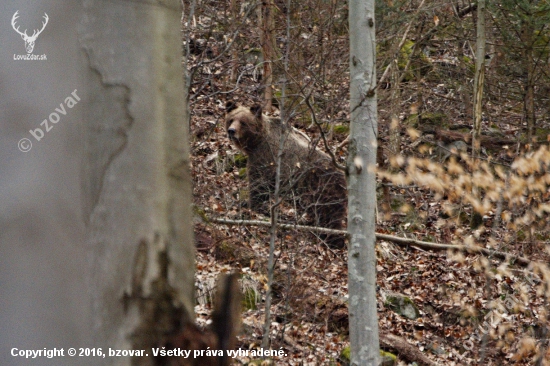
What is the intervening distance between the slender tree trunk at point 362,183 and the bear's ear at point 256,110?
4.25m

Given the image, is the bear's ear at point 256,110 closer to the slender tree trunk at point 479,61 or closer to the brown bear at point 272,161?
the brown bear at point 272,161

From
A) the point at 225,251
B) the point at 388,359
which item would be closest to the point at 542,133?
the point at 388,359

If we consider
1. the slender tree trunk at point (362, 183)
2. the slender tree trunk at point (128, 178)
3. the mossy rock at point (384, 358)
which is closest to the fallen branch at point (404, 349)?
the mossy rock at point (384, 358)

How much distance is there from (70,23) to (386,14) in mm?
10477

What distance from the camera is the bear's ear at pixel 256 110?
877cm

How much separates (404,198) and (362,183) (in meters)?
7.45

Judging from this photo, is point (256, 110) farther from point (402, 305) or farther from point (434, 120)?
point (434, 120)

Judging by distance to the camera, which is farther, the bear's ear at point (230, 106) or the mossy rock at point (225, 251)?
the bear's ear at point (230, 106)

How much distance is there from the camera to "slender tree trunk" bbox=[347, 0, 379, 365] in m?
4.50

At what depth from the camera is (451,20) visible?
1302 centimetres

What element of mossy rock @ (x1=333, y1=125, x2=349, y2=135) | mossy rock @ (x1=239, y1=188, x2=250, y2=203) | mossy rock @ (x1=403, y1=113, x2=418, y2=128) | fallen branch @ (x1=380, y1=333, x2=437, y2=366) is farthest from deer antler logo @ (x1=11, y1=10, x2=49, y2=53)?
mossy rock @ (x1=403, y1=113, x2=418, y2=128)

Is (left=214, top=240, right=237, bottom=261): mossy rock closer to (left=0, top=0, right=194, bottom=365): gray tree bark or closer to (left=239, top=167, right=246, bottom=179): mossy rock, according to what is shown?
(left=239, top=167, right=246, bottom=179): mossy rock

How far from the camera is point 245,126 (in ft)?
30.8

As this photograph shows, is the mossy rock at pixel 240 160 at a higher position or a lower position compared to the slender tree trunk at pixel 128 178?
higher
